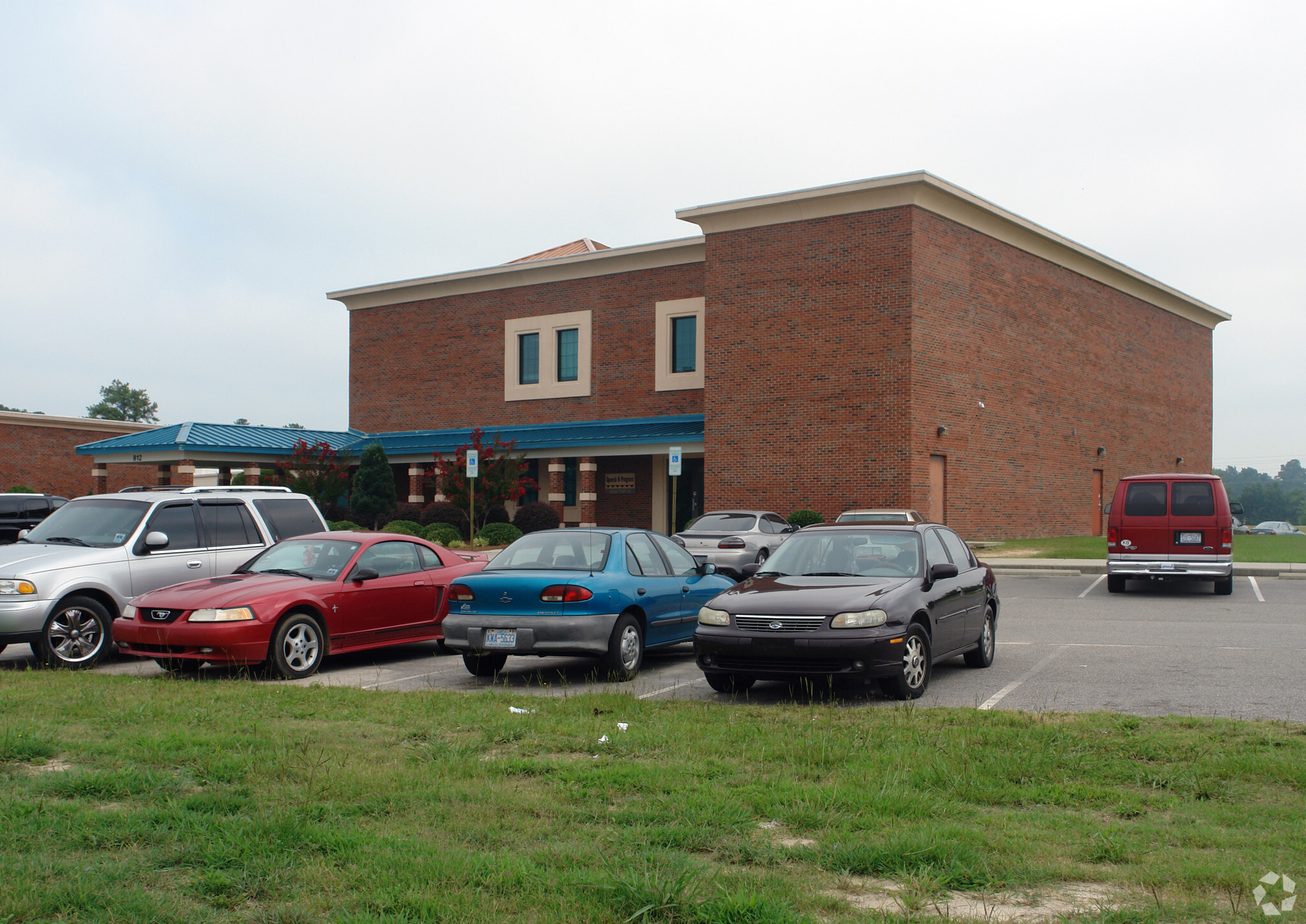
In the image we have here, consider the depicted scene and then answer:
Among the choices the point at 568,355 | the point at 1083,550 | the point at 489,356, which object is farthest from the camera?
the point at 489,356

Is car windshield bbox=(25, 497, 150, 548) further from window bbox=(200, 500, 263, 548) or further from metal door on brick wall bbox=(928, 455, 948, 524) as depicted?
metal door on brick wall bbox=(928, 455, 948, 524)

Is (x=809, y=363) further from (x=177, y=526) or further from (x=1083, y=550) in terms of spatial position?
(x=177, y=526)

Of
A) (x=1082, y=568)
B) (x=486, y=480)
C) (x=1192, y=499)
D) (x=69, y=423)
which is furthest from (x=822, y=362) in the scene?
(x=69, y=423)

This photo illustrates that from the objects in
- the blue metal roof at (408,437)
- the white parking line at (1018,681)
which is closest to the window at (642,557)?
the white parking line at (1018,681)

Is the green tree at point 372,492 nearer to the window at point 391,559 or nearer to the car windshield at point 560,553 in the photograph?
the window at point 391,559

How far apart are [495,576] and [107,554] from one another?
15.0 ft

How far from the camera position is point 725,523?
22.6 metres

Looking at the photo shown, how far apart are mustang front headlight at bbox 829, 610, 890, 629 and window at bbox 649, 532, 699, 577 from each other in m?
3.03

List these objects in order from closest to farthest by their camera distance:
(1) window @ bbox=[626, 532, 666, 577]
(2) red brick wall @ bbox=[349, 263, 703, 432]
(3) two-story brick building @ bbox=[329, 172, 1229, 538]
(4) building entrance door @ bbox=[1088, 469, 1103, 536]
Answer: (1) window @ bbox=[626, 532, 666, 577] → (3) two-story brick building @ bbox=[329, 172, 1229, 538] → (2) red brick wall @ bbox=[349, 263, 703, 432] → (4) building entrance door @ bbox=[1088, 469, 1103, 536]

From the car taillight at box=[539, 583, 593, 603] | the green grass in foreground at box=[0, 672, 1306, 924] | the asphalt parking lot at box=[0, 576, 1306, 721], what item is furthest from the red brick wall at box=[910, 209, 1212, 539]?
the green grass in foreground at box=[0, 672, 1306, 924]

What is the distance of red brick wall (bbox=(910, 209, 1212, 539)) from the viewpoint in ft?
100

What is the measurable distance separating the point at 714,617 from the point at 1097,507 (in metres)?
34.3

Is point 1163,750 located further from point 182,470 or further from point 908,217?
point 182,470

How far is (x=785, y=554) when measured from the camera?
10.8 meters
